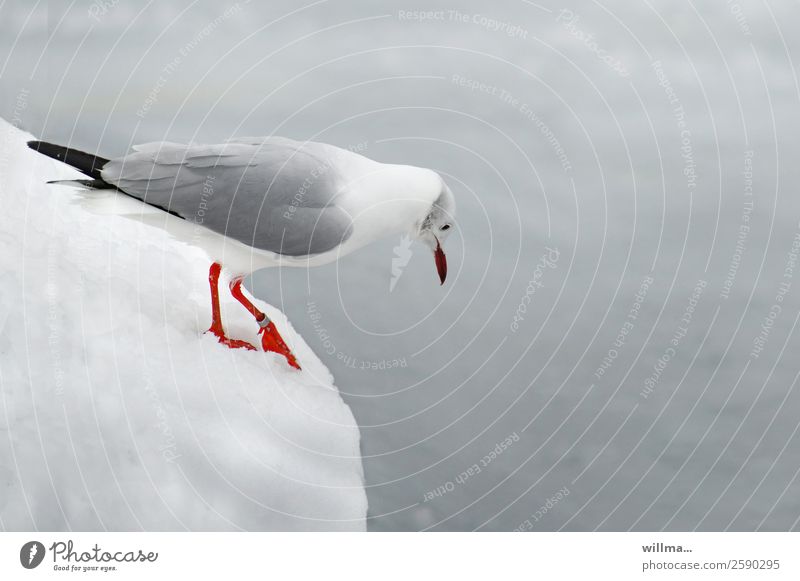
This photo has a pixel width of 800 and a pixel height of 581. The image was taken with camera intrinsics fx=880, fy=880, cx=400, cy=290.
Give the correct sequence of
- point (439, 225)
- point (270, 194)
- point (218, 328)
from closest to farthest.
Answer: point (270, 194) < point (439, 225) < point (218, 328)

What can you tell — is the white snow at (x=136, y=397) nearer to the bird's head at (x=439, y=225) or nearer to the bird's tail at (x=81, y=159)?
the bird's tail at (x=81, y=159)

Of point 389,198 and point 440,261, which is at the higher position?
point 389,198

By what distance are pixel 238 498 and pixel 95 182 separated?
0.80 m

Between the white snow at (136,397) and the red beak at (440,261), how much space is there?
43cm

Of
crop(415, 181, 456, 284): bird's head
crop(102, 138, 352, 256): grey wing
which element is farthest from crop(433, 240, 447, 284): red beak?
crop(102, 138, 352, 256): grey wing

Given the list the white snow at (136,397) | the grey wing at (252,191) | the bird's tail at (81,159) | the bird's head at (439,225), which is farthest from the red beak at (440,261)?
the bird's tail at (81,159)

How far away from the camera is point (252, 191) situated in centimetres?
198

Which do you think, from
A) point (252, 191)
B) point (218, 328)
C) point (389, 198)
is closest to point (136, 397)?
point (218, 328)

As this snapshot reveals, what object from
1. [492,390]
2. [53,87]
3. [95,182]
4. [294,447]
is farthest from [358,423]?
[53,87]

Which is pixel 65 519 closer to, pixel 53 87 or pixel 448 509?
pixel 448 509

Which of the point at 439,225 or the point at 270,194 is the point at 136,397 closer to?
the point at 270,194

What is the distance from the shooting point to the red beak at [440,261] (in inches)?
83.8

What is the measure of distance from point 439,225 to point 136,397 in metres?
0.81

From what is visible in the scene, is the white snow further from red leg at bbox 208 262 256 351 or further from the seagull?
the seagull
